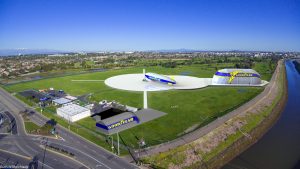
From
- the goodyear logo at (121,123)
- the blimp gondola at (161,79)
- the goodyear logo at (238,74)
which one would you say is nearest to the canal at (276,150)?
the goodyear logo at (121,123)

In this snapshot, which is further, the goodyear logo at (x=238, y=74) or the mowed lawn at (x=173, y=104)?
the goodyear logo at (x=238, y=74)

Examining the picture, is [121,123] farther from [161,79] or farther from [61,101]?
[161,79]

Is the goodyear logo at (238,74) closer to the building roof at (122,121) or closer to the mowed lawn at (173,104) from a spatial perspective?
the mowed lawn at (173,104)

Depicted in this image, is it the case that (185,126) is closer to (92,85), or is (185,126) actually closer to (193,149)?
(193,149)

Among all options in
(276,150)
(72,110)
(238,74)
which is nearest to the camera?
(276,150)

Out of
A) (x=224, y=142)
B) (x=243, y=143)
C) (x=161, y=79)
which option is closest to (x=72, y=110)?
(x=224, y=142)
